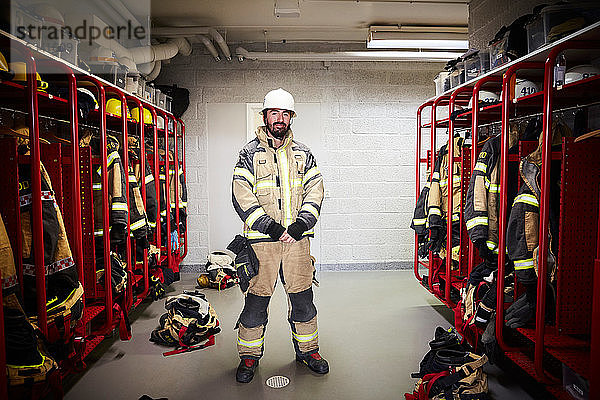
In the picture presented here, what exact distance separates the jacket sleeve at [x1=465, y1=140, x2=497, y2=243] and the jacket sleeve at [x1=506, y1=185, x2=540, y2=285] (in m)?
0.38

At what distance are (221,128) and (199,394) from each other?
3.97m

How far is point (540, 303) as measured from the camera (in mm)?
2461

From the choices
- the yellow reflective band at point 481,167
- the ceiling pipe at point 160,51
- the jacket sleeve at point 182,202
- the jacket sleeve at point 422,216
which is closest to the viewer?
the yellow reflective band at point 481,167

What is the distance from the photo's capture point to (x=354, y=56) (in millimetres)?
5824

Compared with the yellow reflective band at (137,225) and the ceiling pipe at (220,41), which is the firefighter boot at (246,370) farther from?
the ceiling pipe at (220,41)

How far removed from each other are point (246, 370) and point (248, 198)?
1.14 meters

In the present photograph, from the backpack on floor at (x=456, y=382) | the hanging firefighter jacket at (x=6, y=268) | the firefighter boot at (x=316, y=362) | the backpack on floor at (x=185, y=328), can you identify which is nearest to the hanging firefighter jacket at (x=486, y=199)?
the backpack on floor at (x=456, y=382)

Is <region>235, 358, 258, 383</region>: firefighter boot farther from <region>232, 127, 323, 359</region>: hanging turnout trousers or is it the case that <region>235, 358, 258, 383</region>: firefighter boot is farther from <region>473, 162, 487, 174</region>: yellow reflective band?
<region>473, 162, 487, 174</region>: yellow reflective band

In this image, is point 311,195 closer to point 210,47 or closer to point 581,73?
point 581,73

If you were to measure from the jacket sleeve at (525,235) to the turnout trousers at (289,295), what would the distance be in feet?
4.43

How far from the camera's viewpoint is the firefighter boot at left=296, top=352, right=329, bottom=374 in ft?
10.6

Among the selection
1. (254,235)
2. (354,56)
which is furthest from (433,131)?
(354,56)

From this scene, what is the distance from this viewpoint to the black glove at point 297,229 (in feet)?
10.5

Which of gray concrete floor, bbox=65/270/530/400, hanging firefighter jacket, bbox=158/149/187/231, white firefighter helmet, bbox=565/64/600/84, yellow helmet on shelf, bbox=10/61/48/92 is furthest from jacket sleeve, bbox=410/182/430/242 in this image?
yellow helmet on shelf, bbox=10/61/48/92
